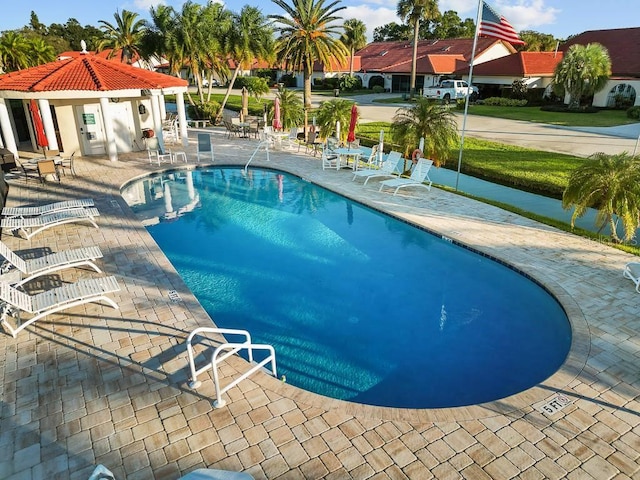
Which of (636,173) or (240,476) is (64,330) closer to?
(240,476)

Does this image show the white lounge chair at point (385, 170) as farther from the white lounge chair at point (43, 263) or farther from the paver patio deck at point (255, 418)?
the white lounge chair at point (43, 263)

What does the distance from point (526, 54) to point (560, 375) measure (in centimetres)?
4371

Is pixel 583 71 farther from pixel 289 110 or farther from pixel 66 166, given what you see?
pixel 66 166

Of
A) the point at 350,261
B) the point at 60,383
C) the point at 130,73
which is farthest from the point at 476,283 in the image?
the point at 130,73

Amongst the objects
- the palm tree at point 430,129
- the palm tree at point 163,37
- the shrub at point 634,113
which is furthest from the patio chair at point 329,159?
the shrub at point 634,113

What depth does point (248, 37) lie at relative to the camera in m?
27.4

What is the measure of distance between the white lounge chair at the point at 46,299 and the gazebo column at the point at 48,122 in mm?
11875

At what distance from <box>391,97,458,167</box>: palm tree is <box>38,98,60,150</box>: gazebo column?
12.6 metres

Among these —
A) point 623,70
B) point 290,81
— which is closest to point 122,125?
point 623,70

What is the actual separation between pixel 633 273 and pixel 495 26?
8.22 metres

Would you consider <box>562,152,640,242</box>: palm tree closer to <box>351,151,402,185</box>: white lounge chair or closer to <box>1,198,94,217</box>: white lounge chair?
<box>351,151,402,185</box>: white lounge chair

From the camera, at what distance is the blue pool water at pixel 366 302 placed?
646 cm

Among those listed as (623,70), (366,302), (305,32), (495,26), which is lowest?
(366,302)

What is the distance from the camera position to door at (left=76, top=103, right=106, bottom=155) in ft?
58.9
